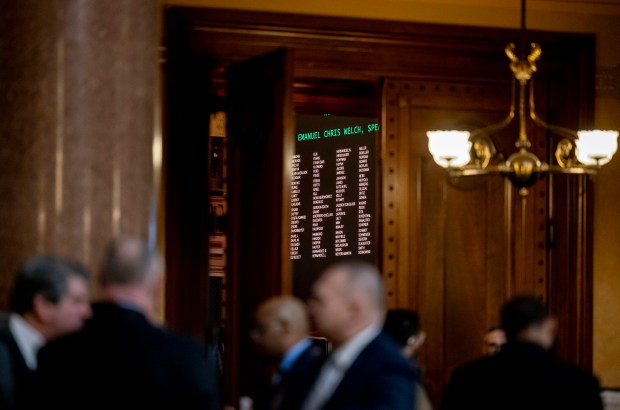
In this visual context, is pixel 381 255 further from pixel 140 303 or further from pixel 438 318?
pixel 140 303

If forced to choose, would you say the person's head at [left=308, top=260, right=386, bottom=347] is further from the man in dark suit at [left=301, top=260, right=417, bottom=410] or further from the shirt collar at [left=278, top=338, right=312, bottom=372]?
the shirt collar at [left=278, top=338, right=312, bottom=372]

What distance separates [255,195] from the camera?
8828 millimetres

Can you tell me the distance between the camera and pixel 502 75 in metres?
9.75

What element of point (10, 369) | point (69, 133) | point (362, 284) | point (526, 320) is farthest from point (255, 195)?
point (362, 284)

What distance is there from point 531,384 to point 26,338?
1683 millimetres

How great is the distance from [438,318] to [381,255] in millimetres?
585

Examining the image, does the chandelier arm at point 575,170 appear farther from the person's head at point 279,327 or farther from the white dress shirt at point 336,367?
the white dress shirt at point 336,367

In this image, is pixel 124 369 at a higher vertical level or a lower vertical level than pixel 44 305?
lower

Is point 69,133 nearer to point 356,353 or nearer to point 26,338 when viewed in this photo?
point 26,338

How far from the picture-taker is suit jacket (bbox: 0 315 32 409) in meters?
4.20

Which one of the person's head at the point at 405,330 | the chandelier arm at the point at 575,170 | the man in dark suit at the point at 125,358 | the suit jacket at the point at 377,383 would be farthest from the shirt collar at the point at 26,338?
the chandelier arm at the point at 575,170

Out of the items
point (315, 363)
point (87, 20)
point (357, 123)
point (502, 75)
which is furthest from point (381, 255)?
point (315, 363)

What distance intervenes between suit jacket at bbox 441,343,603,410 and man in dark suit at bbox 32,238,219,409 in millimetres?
1455

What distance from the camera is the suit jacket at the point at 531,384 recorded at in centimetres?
478
